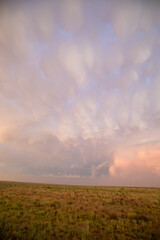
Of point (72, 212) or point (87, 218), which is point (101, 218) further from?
point (72, 212)

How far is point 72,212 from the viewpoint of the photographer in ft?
36.9

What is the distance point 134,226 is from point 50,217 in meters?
6.44

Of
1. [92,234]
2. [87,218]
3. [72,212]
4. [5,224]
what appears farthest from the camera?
[72,212]

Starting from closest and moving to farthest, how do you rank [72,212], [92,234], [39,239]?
[39,239], [92,234], [72,212]

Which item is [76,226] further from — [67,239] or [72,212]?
[72,212]

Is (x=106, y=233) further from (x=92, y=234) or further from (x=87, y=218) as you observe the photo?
(x=87, y=218)

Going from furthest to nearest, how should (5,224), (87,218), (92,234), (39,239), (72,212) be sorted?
(72,212), (87,218), (5,224), (92,234), (39,239)

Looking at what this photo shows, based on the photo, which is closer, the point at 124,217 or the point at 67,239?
the point at 67,239

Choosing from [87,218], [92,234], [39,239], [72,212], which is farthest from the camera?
[72,212]

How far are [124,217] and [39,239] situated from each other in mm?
7181

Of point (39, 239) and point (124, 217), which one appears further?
point (124, 217)

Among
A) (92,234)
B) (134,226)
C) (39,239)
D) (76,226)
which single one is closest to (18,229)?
(39,239)

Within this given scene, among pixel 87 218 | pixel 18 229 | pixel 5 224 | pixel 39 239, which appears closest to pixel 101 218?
pixel 87 218

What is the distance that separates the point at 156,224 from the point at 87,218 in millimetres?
5019
